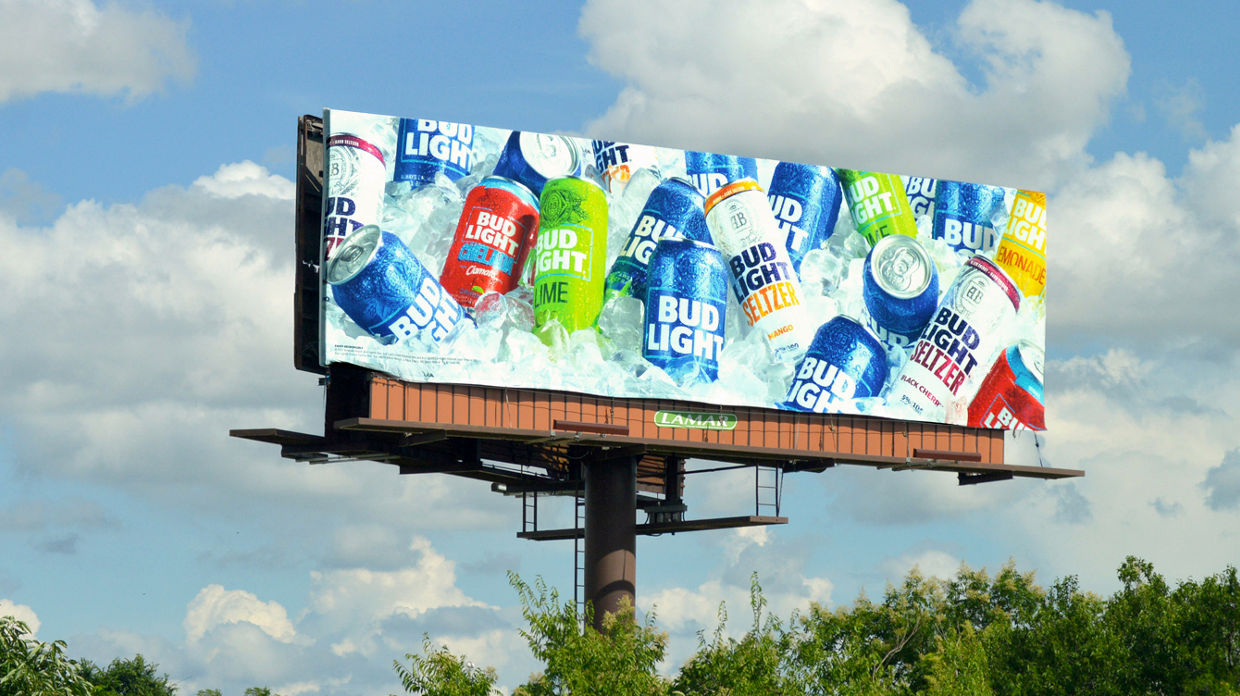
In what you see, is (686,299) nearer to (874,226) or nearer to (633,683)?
(874,226)

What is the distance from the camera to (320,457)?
131 ft

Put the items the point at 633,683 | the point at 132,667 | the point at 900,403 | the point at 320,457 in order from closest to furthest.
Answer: the point at 633,683 → the point at 320,457 → the point at 900,403 → the point at 132,667

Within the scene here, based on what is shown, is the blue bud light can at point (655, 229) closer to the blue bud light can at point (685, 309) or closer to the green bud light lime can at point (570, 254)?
the blue bud light can at point (685, 309)

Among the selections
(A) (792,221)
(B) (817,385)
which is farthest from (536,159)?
Result: (B) (817,385)

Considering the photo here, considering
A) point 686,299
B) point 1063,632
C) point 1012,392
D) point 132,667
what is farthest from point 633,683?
point 132,667

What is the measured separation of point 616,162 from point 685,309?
12.5 ft

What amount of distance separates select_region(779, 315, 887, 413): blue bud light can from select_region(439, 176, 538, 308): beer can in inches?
294

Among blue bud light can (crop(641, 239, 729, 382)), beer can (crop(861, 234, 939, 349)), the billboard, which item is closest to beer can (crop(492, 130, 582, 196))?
the billboard

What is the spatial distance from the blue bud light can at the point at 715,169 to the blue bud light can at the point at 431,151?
5.62 metres

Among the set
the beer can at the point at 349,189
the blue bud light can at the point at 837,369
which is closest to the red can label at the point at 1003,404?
the blue bud light can at the point at 837,369

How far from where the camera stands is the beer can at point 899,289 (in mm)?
42594

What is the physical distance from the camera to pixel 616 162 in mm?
40188

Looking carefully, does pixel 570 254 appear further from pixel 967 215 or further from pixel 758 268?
pixel 967 215

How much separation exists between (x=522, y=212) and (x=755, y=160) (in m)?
6.43
